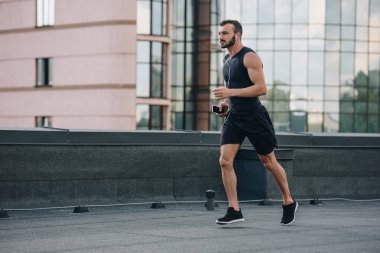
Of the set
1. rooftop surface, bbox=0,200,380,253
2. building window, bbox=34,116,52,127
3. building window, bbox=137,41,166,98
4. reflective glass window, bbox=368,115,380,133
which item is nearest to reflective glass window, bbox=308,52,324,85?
reflective glass window, bbox=368,115,380,133

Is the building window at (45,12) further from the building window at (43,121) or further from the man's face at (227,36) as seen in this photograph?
the man's face at (227,36)

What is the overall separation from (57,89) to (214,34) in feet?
38.4

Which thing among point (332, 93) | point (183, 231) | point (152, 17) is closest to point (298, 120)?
point (332, 93)

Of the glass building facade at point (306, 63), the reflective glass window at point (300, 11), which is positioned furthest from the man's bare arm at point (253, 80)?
the reflective glass window at point (300, 11)

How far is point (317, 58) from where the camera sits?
193ft

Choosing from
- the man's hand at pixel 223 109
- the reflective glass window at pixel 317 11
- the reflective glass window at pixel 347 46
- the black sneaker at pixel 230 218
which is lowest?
the black sneaker at pixel 230 218

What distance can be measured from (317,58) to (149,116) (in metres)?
15.2

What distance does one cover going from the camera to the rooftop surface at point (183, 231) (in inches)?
307

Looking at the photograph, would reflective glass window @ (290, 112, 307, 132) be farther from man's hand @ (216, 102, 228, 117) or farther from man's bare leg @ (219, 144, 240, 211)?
man's bare leg @ (219, 144, 240, 211)

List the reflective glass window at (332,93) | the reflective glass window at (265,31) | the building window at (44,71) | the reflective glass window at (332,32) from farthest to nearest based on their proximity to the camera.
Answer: the reflective glass window at (265,31)
the reflective glass window at (332,93)
the reflective glass window at (332,32)
the building window at (44,71)

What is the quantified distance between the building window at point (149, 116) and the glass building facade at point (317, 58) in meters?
12.2

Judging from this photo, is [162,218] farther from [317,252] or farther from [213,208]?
[317,252]

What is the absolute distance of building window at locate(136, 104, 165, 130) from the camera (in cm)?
4775

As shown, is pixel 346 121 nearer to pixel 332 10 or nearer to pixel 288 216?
pixel 332 10
